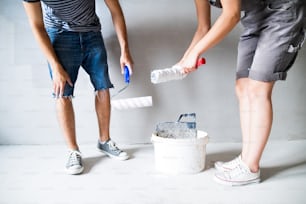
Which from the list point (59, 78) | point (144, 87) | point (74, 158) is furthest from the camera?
point (144, 87)

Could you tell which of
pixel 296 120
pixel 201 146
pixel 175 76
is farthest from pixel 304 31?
pixel 296 120

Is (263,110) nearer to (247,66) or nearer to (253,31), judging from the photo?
(247,66)

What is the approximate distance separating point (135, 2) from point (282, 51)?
2.95ft

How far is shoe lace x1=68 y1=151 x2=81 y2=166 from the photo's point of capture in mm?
1571

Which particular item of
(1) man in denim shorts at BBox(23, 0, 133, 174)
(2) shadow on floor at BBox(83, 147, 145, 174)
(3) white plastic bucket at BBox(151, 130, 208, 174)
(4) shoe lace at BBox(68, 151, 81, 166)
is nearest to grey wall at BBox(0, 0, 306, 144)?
(2) shadow on floor at BBox(83, 147, 145, 174)

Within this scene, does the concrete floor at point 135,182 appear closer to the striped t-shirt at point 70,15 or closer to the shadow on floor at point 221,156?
the shadow on floor at point 221,156

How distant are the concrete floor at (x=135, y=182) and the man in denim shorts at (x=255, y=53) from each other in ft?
0.33

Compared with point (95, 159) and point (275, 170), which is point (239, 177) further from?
point (95, 159)

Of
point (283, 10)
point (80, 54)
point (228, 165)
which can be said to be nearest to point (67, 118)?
point (80, 54)

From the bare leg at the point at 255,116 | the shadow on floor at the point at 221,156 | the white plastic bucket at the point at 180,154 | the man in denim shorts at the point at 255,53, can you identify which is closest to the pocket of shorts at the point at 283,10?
the man in denim shorts at the point at 255,53

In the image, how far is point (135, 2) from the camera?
1.87 m

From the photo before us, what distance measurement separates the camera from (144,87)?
1.94m

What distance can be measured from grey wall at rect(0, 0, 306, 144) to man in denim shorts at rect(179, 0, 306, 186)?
442 millimetres

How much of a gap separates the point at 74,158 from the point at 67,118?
0.63 ft
